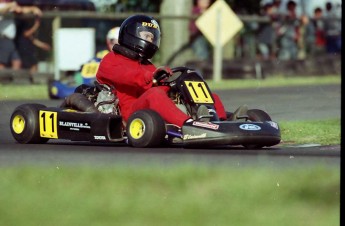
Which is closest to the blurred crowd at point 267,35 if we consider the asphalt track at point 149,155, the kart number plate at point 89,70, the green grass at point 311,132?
the kart number plate at point 89,70

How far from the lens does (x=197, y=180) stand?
8.05 meters

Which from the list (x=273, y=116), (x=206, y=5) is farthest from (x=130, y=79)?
(x=206, y=5)

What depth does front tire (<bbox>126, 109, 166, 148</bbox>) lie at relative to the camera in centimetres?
979

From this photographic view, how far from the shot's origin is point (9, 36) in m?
20.2

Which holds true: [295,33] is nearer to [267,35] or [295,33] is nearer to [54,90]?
[267,35]

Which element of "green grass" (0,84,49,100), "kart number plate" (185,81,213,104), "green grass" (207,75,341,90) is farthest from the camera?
"green grass" (207,75,341,90)

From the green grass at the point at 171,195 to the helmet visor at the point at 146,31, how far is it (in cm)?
206

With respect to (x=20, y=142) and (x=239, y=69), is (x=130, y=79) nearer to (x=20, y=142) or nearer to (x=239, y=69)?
(x=20, y=142)

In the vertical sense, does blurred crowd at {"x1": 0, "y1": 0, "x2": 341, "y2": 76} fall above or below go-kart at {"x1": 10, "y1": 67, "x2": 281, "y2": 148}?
above

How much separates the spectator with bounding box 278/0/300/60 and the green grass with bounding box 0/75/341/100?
126 centimetres

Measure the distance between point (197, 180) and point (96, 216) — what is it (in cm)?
111

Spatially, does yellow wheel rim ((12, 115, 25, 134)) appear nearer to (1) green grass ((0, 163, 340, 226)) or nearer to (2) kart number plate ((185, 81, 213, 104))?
(2) kart number plate ((185, 81, 213, 104))

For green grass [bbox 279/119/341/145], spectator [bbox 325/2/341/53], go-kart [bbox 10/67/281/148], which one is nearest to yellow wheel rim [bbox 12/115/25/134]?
go-kart [bbox 10/67/281/148]

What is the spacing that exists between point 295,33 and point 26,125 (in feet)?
47.6
